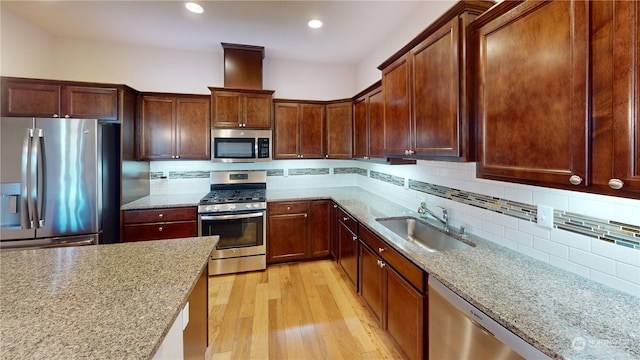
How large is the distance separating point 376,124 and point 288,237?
1841mm

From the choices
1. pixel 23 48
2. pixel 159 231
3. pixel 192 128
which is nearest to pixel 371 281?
pixel 159 231

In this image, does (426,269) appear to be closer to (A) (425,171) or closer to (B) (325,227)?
(A) (425,171)

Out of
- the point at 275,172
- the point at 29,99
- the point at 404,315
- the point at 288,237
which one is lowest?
the point at 404,315

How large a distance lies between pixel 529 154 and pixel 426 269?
2.42 feet

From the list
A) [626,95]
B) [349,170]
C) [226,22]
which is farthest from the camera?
[349,170]

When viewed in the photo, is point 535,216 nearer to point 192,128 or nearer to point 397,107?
point 397,107

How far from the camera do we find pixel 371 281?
7.33 feet

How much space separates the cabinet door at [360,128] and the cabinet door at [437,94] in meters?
1.26

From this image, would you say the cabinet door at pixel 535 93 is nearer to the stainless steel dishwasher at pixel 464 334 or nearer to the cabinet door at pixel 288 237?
the stainless steel dishwasher at pixel 464 334

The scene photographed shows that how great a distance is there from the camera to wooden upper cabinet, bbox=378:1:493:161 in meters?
1.45

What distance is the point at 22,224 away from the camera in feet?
7.86

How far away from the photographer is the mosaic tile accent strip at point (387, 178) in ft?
9.84

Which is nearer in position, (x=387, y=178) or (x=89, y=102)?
(x=89, y=102)

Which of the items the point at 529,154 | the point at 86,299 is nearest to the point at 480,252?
the point at 529,154
